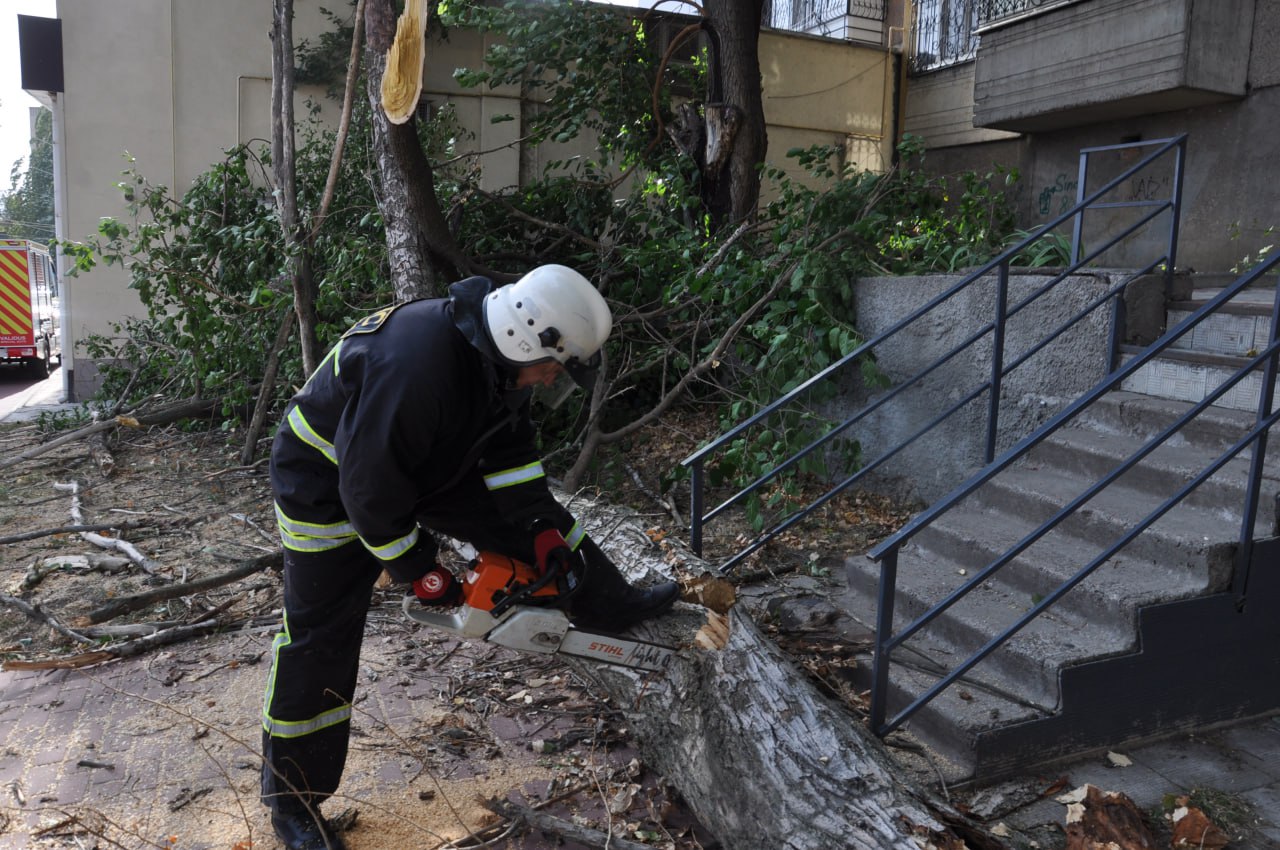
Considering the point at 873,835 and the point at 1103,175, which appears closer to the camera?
the point at 873,835

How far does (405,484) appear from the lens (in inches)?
98.1

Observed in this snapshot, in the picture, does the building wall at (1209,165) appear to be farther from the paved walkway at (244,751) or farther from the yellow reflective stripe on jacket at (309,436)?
the yellow reflective stripe on jacket at (309,436)

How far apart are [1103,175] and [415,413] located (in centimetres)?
937

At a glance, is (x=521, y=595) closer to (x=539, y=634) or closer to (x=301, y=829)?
(x=539, y=634)

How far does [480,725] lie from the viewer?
346 cm

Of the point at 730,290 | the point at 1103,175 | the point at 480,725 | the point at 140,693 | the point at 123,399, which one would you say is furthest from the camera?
the point at 1103,175

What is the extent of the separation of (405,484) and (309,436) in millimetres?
451

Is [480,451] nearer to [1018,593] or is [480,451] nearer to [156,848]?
[156,848]

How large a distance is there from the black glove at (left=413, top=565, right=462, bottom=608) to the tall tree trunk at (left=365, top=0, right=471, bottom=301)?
3594 mm

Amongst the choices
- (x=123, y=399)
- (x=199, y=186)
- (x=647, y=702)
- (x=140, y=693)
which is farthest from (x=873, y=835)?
(x=123, y=399)

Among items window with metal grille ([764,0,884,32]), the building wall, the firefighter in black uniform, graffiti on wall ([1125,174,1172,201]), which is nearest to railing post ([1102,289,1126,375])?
the building wall

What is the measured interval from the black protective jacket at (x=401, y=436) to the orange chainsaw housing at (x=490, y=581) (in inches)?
5.3

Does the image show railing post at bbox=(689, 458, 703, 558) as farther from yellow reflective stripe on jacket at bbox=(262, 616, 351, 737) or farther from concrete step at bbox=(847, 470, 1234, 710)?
yellow reflective stripe on jacket at bbox=(262, 616, 351, 737)

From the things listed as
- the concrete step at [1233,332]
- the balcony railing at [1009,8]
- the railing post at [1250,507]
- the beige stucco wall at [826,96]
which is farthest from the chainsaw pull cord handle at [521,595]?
the beige stucco wall at [826,96]
